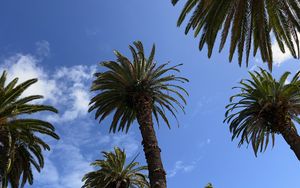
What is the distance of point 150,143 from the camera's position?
20.1 m

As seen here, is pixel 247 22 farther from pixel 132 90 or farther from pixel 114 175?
pixel 114 175

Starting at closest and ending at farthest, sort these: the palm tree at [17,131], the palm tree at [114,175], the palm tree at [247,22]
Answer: the palm tree at [247,22] < the palm tree at [17,131] < the palm tree at [114,175]

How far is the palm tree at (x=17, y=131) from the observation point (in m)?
22.2

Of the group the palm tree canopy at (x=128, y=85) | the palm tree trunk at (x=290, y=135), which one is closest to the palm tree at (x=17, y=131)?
the palm tree canopy at (x=128, y=85)

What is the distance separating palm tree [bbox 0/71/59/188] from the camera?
72.8 feet

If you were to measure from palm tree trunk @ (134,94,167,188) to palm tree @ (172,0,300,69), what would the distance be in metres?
4.68

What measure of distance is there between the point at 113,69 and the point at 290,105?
42.1 ft

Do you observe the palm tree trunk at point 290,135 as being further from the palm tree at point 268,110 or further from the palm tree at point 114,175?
the palm tree at point 114,175

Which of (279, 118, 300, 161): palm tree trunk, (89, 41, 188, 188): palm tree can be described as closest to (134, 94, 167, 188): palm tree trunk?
(89, 41, 188, 188): palm tree

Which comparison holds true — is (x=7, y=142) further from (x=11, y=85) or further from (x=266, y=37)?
(x=266, y=37)

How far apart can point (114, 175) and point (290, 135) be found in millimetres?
14683

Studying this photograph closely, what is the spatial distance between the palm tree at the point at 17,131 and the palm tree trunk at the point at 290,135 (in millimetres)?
15255

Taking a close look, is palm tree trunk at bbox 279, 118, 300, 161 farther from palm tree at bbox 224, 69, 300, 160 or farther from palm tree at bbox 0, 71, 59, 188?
palm tree at bbox 0, 71, 59, 188

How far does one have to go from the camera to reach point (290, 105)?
28109mm
